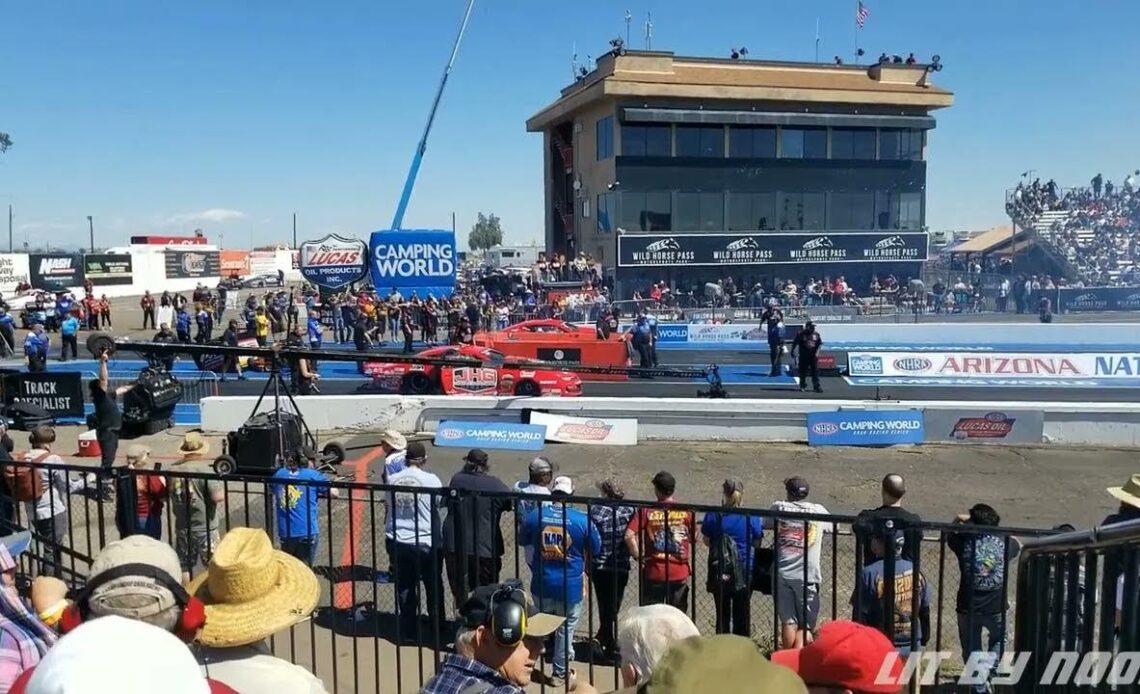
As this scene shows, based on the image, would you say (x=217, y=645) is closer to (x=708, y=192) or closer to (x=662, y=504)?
(x=662, y=504)

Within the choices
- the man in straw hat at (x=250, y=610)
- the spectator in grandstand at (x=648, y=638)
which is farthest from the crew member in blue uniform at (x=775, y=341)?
the man in straw hat at (x=250, y=610)

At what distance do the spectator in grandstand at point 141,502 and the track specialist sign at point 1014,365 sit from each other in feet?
60.4

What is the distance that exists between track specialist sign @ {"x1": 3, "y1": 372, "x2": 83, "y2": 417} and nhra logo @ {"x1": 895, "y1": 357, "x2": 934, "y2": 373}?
18.4 meters

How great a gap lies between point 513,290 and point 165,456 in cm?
2607

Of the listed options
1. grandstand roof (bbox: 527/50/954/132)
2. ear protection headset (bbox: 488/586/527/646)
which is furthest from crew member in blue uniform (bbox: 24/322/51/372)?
grandstand roof (bbox: 527/50/954/132)

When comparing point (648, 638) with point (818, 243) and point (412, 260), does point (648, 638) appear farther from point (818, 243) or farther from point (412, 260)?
point (818, 243)

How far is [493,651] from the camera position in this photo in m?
3.01

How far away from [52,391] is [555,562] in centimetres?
1515

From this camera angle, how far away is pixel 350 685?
18.4ft

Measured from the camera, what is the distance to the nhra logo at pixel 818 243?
47719 mm

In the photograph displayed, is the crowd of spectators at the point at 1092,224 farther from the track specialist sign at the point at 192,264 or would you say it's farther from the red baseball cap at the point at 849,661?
the track specialist sign at the point at 192,264

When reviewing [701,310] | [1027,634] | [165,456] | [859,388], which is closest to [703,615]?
[1027,634]

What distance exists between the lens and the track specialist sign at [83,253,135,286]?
2379 inches

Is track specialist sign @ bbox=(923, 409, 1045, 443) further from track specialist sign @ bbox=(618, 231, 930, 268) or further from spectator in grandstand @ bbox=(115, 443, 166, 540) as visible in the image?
track specialist sign @ bbox=(618, 231, 930, 268)
